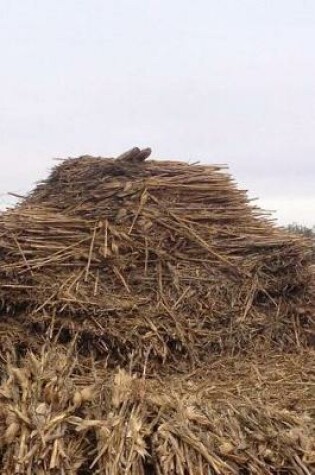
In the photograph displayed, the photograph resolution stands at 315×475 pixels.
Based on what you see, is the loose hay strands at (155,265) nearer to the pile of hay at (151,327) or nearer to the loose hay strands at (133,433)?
the pile of hay at (151,327)

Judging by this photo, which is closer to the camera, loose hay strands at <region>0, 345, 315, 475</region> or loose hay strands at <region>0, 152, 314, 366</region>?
loose hay strands at <region>0, 345, 315, 475</region>

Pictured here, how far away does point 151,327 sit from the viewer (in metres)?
3.59

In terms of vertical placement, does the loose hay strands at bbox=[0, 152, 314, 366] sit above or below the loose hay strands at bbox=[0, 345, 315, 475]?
above

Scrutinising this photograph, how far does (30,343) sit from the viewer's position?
3547 millimetres

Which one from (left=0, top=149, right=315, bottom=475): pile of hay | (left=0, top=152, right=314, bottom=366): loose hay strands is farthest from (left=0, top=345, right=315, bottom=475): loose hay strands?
(left=0, top=152, right=314, bottom=366): loose hay strands

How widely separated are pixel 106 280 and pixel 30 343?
645mm

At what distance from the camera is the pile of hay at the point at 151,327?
7.78 feet

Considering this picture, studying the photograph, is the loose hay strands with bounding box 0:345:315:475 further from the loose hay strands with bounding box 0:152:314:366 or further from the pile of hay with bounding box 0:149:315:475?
the loose hay strands with bounding box 0:152:314:366

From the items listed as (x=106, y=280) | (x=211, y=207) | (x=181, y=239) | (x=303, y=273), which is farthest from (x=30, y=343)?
(x=303, y=273)

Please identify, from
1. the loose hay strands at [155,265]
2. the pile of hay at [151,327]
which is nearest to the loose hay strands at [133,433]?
the pile of hay at [151,327]

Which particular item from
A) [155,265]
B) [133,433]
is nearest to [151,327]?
[155,265]

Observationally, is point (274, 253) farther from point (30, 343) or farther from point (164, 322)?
point (30, 343)

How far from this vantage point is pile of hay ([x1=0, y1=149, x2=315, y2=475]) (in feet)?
7.78

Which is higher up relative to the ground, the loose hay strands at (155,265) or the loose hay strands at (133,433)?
the loose hay strands at (155,265)
